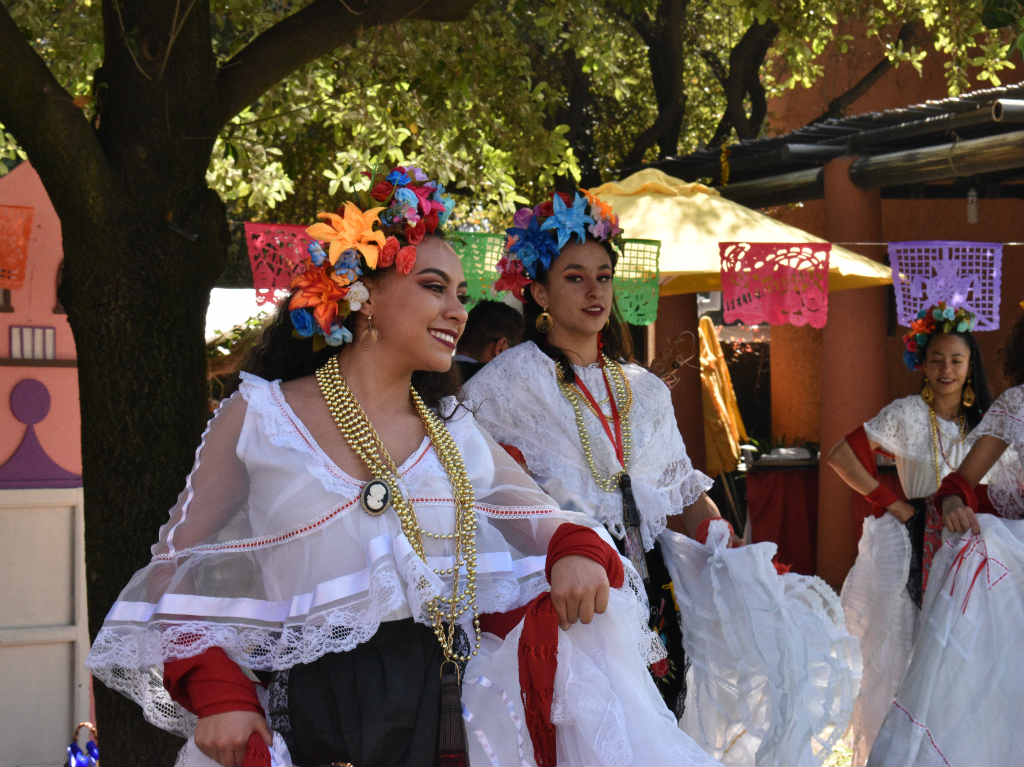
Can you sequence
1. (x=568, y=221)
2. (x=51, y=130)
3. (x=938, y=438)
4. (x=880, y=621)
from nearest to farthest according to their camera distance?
(x=51, y=130) < (x=568, y=221) < (x=880, y=621) < (x=938, y=438)

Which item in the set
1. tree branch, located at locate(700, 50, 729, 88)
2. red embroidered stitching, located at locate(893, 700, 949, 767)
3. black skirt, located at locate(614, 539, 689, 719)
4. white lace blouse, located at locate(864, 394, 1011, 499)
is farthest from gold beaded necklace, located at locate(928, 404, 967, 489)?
tree branch, located at locate(700, 50, 729, 88)

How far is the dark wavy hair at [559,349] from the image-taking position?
4355mm

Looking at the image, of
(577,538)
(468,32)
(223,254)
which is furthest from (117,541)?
(468,32)

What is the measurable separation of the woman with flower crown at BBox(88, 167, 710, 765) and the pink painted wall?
3.06 meters

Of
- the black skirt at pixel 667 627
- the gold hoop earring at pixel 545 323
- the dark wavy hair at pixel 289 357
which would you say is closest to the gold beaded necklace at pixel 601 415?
the gold hoop earring at pixel 545 323

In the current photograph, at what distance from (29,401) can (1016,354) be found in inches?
176

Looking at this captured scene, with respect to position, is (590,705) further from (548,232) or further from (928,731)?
(928,731)

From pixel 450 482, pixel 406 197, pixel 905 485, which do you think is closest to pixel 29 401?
pixel 406 197

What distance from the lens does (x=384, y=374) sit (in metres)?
2.81

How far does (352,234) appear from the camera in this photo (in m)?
2.82

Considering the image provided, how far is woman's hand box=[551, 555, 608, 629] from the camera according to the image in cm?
Result: 243

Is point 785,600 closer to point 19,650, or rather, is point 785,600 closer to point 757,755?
point 757,755

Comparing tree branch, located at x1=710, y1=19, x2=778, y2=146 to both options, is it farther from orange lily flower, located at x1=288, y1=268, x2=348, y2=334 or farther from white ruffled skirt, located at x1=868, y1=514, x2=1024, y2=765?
orange lily flower, located at x1=288, y1=268, x2=348, y2=334

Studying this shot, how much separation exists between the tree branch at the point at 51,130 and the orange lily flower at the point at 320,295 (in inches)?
59.8
